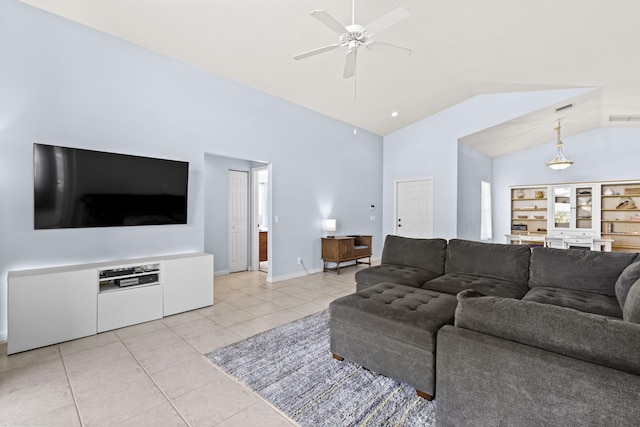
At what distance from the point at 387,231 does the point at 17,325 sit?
6695mm

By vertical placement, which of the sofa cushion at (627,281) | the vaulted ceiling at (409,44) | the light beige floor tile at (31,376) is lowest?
the light beige floor tile at (31,376)

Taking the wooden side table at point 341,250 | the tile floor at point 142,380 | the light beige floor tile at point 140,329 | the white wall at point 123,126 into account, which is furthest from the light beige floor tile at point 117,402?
the wooden side table at point 341,250

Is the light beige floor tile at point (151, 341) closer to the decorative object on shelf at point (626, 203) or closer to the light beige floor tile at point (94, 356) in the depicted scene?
the light beige floor tile at point (94, 356)

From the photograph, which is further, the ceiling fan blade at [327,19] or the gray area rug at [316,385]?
the ceiling fan blade at [327,19]

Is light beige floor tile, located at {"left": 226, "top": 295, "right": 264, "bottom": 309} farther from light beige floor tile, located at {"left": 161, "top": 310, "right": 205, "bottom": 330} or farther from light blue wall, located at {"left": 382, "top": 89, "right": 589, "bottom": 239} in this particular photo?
light blue wall, located at {"left": 382, "top": 89, "right": 589, "bottom": 239}

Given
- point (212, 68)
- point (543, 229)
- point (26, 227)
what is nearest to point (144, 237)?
point (26, 227)

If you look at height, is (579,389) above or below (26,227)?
below

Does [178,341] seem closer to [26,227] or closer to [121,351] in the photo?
[121,351]

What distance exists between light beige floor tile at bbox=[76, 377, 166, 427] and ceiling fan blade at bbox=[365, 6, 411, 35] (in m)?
3.15

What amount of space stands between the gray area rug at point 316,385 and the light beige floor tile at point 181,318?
938 mm

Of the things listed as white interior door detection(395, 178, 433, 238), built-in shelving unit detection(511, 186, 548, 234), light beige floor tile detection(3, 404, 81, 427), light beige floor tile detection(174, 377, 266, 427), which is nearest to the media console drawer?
light beige floor tile detection(3, 404, 81, 427)

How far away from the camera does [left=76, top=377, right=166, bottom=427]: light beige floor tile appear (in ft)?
5.94

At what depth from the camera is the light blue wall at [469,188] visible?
653 centimetres

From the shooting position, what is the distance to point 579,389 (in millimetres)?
1153
